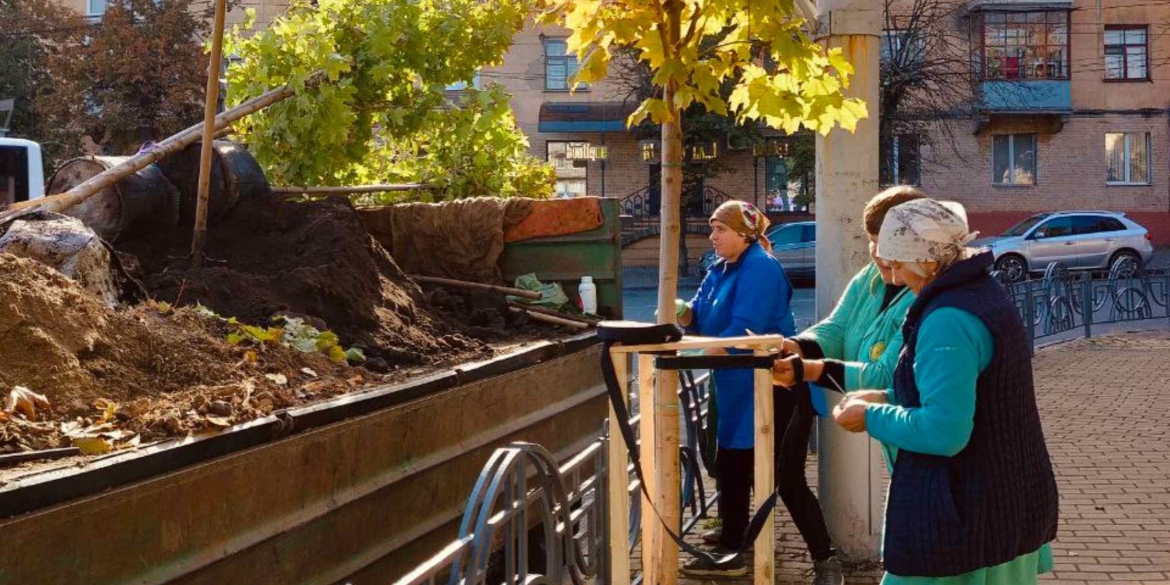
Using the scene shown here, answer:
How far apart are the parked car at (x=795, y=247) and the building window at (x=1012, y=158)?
1031cm

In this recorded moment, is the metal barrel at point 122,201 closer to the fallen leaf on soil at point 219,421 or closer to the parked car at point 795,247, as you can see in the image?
the fallen leaf on soil at point 219,421

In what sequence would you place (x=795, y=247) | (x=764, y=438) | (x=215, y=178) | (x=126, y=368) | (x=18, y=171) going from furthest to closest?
1. (x=795, y=247)
2. (x=18, y=171)
3. (x=215, y=178)
4. (x=126, y=368)
5. (x=764, y=438)

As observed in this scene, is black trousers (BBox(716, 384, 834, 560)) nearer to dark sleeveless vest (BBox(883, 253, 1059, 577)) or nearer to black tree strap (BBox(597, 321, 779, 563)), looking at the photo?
black tree strap (BBox(597, 321, 779, 563))

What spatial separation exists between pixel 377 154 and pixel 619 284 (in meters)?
2.39

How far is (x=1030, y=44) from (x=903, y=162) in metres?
6.45

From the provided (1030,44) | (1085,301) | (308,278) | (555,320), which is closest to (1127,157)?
(1030,44)

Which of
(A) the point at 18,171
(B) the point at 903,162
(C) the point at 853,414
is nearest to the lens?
(C) the point at 853,414

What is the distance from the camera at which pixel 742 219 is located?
6.32m

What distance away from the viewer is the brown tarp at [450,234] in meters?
A: 7.25

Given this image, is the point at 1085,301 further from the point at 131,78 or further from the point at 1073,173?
the point at 1073,173

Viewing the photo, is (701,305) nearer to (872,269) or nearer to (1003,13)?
(872,269)

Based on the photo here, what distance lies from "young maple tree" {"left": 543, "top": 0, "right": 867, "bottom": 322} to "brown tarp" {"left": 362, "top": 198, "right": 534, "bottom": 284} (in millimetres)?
2540

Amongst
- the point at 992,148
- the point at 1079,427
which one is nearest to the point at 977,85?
the point at 992,148

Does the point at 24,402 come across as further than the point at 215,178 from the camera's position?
No
